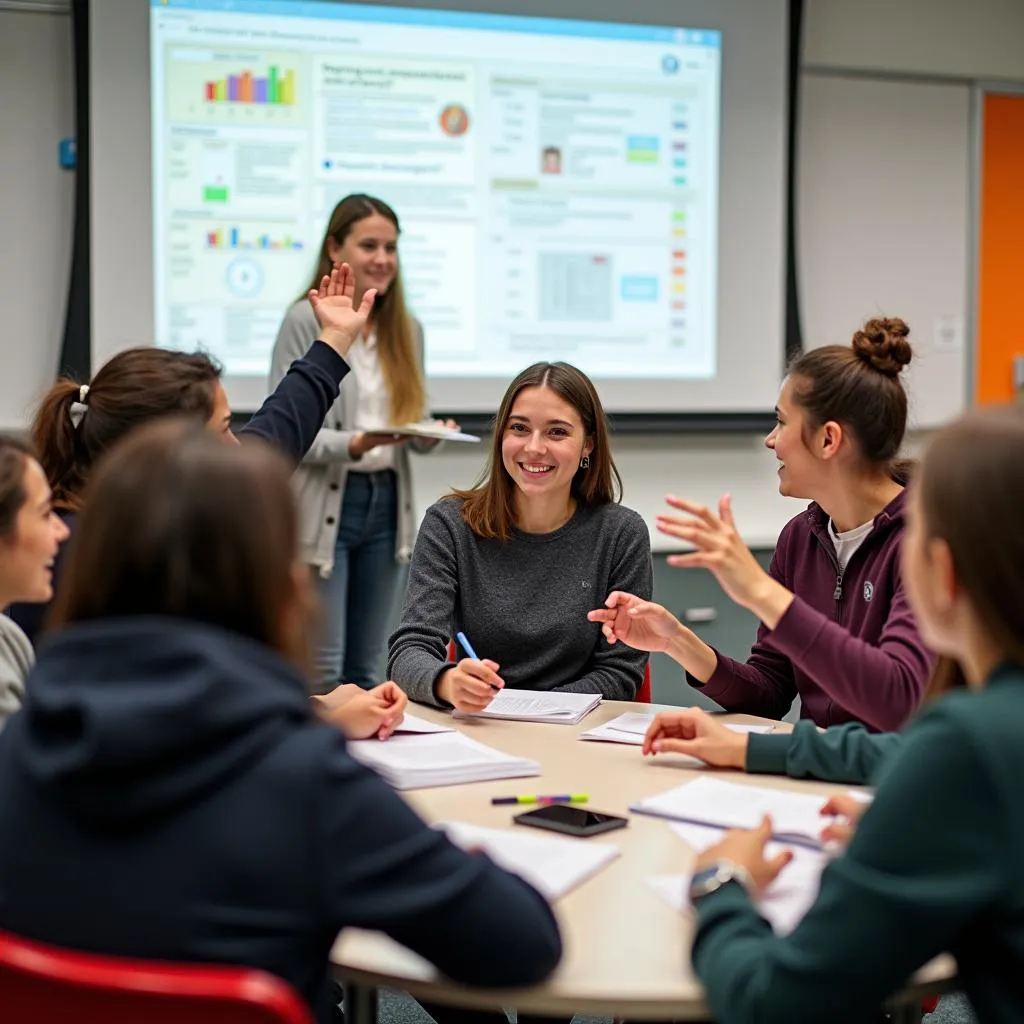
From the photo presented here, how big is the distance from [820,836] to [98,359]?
3.05m

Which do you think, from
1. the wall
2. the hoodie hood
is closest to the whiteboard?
the wall

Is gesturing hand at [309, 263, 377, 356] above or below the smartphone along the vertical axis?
above

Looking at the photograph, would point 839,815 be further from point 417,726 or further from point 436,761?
point 417,726

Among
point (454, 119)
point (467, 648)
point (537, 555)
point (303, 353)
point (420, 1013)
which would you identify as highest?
point (454, 119)

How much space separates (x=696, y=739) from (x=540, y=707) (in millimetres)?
413

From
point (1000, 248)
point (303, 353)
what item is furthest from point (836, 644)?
point (1000, 248)

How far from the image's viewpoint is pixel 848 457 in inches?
79.2

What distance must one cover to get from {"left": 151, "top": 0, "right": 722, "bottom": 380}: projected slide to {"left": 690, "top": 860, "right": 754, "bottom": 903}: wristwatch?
309 centimetres

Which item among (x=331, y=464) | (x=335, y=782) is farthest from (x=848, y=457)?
(x=331, y=464)

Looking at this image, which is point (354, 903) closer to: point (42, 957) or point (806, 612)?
point (42, 957)

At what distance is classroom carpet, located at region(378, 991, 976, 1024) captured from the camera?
245 centimetres

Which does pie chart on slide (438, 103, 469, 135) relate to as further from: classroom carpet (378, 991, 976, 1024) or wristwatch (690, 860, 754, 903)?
wristwatch (690, 860, 754, 903)

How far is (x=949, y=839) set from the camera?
929 mm

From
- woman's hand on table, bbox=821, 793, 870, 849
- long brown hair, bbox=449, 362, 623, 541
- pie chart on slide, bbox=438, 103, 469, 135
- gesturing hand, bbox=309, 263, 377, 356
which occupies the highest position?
pie chart on slide, bbox=438, 103, 469, 135
